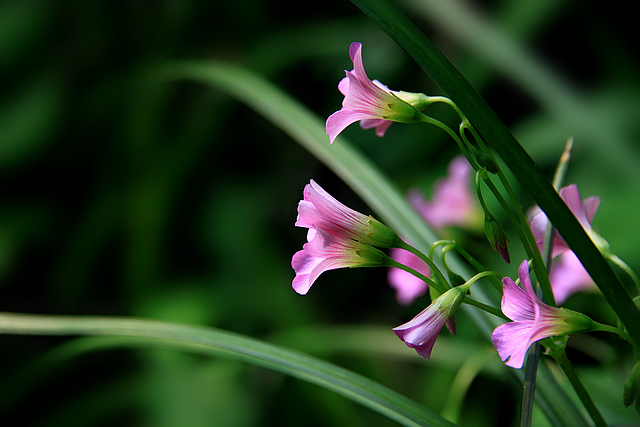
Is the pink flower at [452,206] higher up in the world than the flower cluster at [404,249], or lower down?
higher up

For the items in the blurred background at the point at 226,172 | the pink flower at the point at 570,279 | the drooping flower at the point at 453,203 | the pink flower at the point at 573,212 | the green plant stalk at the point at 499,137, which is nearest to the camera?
the green plant stalk at the point at 499,137

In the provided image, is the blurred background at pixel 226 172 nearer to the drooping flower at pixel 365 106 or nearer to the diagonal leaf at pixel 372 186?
the diagonal leaf at pixel 372 186

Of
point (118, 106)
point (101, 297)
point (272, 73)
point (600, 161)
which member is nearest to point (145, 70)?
point (118, 106)

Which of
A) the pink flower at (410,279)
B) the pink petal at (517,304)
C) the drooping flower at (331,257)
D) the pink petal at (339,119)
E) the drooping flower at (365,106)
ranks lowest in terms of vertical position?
the pink petal at (517,304)

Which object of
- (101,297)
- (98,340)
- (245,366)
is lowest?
(98,340)

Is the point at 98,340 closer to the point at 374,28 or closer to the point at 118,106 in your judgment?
the point at 118,106

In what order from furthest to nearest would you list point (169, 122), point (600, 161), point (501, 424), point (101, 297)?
point (169, 122)
point (101, 297)
point (600, 161)
point (501, 424)

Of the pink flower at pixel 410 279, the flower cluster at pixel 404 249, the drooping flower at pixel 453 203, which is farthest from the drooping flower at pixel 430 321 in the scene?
the drooping flower at pixel 453 203
